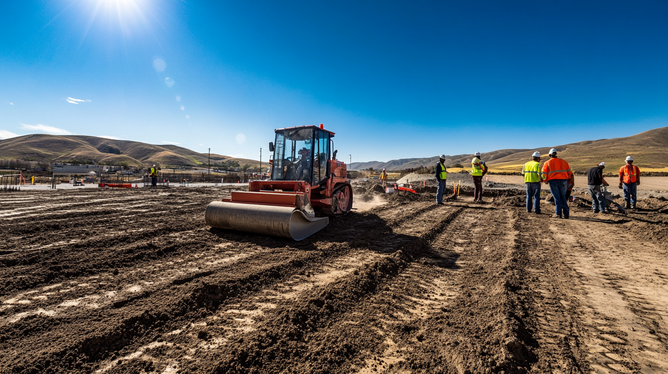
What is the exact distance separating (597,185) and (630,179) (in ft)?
4.29

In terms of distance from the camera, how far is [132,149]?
501 ft

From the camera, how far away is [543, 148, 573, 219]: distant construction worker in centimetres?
767

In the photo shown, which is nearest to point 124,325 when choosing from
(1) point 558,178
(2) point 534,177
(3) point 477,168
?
(1) point 558,178

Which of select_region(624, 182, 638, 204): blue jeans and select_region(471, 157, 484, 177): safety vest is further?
select_region(471, 157, 484, 177): safety vest

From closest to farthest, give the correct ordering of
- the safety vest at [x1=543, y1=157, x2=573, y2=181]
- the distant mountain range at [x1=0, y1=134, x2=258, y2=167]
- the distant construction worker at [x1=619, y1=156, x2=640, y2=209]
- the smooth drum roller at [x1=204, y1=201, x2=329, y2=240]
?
1. the smooth drum roller at [x1=204, y1=201, x2=329, y2=240]
2. the safety vest at [x1=543, y1=157, x2=573, y2=181]
3. the distant construction worker at [x1=619, y1=156, x2=640, y2=209]
4. the distant mountain range at [x1=0, y1=134, x2=258, y2=167]

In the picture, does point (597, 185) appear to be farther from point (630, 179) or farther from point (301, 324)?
point (301, 324)

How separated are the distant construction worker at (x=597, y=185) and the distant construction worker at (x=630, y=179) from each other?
2.55ft

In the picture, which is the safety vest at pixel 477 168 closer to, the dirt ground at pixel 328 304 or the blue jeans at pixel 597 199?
the blue jeans at pixel 597 199

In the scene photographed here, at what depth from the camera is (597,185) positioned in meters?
8.57

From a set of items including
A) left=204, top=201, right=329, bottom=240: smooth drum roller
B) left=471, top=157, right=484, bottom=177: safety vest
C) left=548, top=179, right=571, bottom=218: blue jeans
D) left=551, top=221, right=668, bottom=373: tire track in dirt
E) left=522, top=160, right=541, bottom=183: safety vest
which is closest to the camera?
left=551, top=221, right=668, bottom=373: tire track in dirt

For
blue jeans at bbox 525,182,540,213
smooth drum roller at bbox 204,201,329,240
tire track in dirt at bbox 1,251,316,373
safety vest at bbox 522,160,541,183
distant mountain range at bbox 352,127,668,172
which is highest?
distant mountain range at bbox 352,127,668,172

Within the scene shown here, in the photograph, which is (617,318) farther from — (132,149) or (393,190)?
(132,149)

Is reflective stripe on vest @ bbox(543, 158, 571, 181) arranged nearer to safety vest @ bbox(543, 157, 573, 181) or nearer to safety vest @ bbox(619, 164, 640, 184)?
safety vest @ bbox(543, 157, 573, 181)

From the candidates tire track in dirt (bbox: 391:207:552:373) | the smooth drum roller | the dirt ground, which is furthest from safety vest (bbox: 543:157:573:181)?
the smooth drum roller
